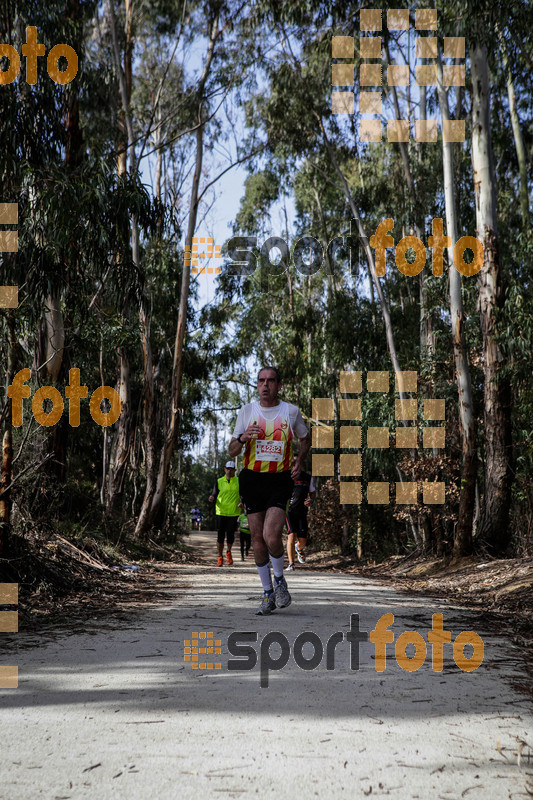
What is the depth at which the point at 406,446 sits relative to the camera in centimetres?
1368

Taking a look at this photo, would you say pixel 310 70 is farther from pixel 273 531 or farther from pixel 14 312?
pixel 273 531

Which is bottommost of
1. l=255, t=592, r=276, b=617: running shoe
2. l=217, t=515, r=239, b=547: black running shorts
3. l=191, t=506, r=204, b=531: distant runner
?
l=191, t=506, r=204, b=531: distant runner

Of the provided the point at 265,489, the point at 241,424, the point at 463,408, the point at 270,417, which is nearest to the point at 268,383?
the point at 270,417

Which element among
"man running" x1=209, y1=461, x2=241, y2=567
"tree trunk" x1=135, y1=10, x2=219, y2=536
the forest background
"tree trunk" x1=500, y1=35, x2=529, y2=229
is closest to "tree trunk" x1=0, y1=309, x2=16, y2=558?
the forest background

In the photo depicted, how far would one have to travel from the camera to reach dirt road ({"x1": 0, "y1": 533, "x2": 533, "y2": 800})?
2.23 m

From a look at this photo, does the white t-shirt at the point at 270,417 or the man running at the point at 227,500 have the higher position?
the white t-shirt at the point at 270,417

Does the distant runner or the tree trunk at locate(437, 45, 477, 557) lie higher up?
the tree trunk at locate(437, 45, 477, 557)

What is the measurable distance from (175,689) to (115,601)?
3532mm

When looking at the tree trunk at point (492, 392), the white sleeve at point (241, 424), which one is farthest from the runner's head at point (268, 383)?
the tree trunk at point (492, 392)

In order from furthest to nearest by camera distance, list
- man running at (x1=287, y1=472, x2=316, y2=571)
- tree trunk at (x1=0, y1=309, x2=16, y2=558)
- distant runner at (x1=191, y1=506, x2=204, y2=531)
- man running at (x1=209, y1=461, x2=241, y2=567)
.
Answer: distant runner at (x1=191, y1=506, x2=204, y2=531) → man running at (x1=209, y1=461, x2=241, y2=567) → man running at (x1=287, y1=472, x2=316, y2=571) → tree trunk at (x1=0, y1=309, x2=16, y2=558)

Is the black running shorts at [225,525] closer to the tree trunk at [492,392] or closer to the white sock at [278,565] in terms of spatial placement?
the tree trunk at [492,392]

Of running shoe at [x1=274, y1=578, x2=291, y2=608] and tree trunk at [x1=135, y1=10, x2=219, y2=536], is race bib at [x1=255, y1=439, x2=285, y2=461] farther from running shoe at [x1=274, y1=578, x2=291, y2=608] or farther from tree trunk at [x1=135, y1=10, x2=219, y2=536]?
tree trunk at [x1=135, y1=10, x2=219, y2=536]

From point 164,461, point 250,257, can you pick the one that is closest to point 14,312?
point 164,461

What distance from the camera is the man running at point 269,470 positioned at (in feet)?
18.7
